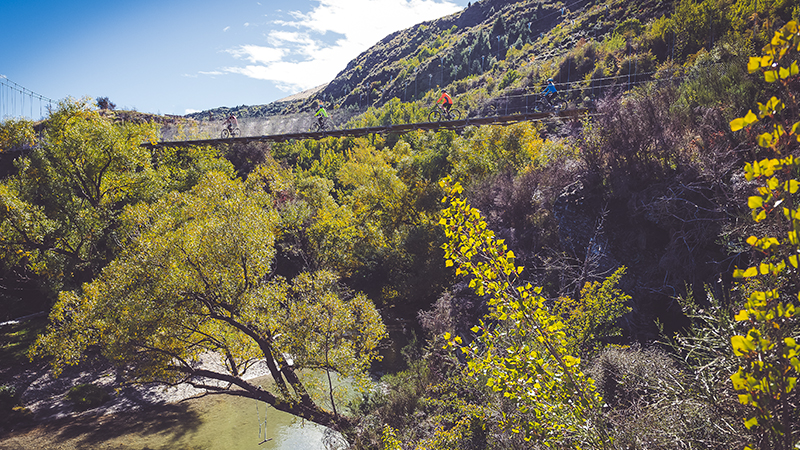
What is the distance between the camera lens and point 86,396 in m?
15.0

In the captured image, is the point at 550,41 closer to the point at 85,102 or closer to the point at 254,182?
the point at 254,182

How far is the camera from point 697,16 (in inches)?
859

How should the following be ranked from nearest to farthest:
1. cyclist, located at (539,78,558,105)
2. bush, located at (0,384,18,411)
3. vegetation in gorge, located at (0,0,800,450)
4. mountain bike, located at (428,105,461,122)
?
1. vegetation in gorge, located at (0,0,800,450)
2. bush, located at (0,384,18,411)
3. cyclist, located at (539,78,558,105)
4. mountain bike, located at (428,105,461,122)

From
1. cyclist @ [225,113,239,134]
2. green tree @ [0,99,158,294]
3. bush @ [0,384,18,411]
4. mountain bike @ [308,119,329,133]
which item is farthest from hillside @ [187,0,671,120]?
bush @ [0,384,18,411]

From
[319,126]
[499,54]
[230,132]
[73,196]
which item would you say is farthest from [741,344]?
[499,54]

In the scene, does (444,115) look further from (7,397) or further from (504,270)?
(7,397)

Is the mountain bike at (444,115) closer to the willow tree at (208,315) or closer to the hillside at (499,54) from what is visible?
the hillside at (499,54)

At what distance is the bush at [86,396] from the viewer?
14.8 meters

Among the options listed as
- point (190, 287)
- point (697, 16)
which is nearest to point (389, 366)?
point (190, 287)

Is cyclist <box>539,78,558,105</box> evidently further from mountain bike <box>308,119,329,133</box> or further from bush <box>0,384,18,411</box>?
bush <box>0,384,18,411</box>

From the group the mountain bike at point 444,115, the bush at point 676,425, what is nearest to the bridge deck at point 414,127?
the mountain bike at point 444,115

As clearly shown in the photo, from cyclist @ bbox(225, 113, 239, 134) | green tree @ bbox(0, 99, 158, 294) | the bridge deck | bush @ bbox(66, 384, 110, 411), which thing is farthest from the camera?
cyclist @ bbox(225, 113, 239, 134)

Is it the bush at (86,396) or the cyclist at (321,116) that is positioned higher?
the cyclist at (321,116)

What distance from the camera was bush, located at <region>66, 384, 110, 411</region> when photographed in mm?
14820
